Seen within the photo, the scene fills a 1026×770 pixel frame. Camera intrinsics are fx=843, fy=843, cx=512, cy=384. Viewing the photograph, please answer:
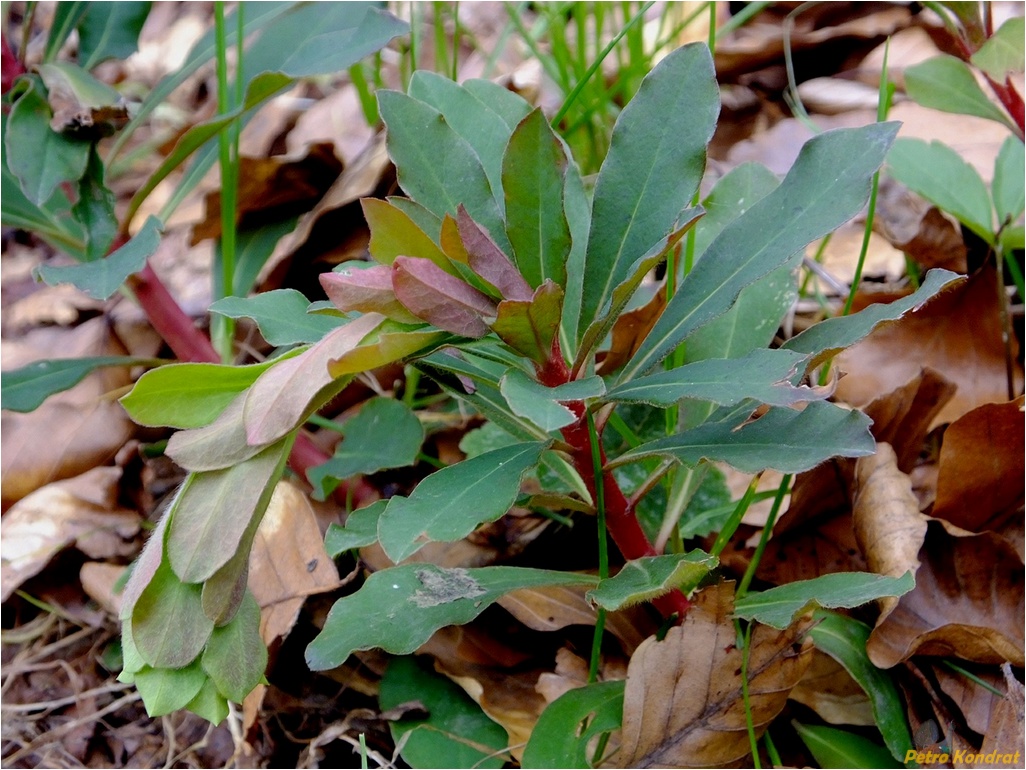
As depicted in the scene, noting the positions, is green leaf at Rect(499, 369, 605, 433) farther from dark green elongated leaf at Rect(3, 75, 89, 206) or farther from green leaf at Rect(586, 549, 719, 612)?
dark green elongated leaf at Rect(3, 75, 89, 206)

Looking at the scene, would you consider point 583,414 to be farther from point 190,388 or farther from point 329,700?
point 329,700

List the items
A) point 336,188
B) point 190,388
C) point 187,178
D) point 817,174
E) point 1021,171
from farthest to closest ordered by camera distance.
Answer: point 336,188, point 187,178, point 1021,171, point 817,174, point 190,388

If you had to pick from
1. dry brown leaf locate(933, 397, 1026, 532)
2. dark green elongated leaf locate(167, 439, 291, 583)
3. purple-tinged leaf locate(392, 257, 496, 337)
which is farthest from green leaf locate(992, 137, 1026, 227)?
dark green elongated leaf locate(167, 439, 291, 583)

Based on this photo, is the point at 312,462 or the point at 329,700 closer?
the point at 329,700

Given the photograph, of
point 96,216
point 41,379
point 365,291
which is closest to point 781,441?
point 365,291

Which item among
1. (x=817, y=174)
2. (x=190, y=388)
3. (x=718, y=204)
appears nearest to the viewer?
(x=190, y=388)

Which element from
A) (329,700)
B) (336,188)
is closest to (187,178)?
(336,188)
